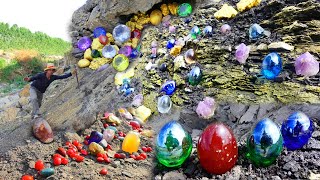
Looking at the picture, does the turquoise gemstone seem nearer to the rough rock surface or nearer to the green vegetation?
the rough rock surface

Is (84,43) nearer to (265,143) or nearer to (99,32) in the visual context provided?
(99,32)

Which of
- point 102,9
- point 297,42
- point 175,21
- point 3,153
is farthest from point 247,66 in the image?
point 102,9

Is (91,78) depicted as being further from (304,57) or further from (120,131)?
(304,57)

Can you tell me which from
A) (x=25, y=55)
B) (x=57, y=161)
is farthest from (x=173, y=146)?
(x=25, y=55)

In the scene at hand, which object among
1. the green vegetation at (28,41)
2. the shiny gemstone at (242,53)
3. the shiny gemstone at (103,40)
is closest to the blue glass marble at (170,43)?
the shiny gemstone at (242,53)

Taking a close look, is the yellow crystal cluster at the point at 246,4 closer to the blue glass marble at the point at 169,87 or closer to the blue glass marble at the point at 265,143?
the blue glass marble at the point at 169,87

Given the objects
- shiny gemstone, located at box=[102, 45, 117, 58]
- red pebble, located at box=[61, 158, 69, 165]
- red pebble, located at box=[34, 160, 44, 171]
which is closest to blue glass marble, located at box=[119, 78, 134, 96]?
shiny gemstone, located at box=[102, 45, 117, 58]
